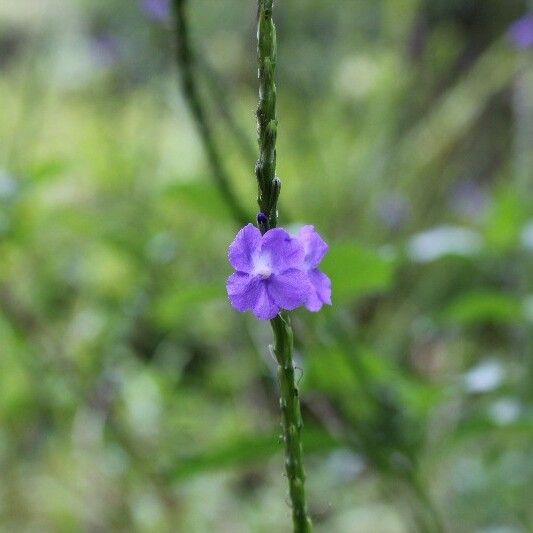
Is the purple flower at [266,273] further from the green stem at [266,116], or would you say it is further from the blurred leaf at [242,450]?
the blurred leaf at [242,450]

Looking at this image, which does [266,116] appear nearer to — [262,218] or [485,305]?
[262,218]

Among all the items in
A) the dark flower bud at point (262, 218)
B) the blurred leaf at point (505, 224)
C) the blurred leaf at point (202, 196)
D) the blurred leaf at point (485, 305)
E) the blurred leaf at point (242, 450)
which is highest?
the blurred leaf at point (505, 224)

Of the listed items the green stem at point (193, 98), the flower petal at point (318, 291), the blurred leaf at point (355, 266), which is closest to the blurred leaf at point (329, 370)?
the blurred leaf at point (355, 266)

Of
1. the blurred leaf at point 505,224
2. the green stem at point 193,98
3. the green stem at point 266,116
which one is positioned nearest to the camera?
the green stem at point 266,116

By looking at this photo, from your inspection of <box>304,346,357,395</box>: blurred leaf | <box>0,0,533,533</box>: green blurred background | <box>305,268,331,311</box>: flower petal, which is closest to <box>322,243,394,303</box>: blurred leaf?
<box>0,0,533,533</box>: green blurred background

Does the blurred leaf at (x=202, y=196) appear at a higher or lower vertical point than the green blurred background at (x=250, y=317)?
lower

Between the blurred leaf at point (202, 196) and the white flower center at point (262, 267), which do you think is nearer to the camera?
the white flower center at point (262, 267)

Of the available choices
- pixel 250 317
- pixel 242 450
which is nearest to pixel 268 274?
pixel 242 450

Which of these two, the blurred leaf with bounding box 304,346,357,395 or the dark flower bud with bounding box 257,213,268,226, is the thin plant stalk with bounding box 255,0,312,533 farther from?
the blurred leaf with bounding box 304,346,357,395
